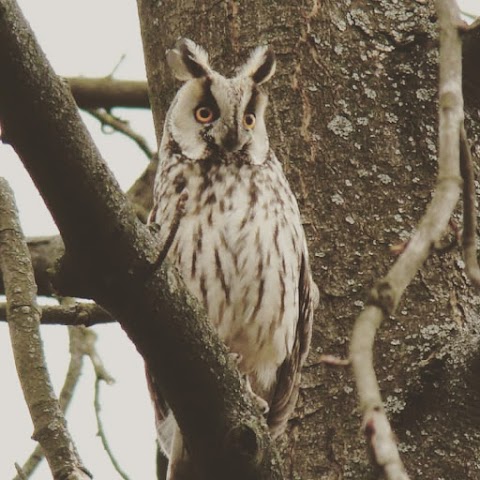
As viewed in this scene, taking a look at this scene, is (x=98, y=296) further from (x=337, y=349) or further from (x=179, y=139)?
(x=179, y=139)

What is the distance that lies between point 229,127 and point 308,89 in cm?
27

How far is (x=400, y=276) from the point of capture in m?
1.83

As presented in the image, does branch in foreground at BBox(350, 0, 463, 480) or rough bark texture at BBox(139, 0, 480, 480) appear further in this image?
rough bark texture at BBox(139, 0, 480, 480)

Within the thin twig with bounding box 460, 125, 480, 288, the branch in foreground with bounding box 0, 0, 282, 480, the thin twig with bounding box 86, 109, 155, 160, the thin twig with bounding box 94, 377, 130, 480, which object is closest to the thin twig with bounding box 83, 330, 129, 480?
the thin twig with bounding box 94, 377, 130, 480

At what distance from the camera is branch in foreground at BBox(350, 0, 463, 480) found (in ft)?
5.05

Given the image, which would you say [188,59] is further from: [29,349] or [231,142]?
[29,349]

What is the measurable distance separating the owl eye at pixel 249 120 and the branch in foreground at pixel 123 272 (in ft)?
4.13

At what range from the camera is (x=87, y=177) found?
2.07 m

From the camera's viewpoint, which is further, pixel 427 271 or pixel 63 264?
pixel 427 271

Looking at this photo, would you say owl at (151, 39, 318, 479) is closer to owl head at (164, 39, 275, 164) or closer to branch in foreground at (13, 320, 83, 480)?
owl head at (164, 39, 275, 164)

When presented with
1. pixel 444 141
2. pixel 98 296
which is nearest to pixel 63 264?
pixel 98 296

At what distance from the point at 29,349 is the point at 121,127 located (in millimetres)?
1607

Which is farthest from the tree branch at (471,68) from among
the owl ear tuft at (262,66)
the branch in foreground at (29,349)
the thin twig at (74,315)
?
the branch in foreground at (29,349)

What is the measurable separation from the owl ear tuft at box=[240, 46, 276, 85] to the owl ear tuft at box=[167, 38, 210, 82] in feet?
0.47
